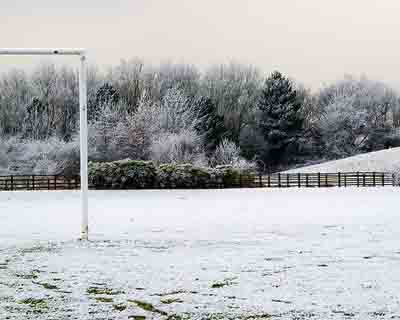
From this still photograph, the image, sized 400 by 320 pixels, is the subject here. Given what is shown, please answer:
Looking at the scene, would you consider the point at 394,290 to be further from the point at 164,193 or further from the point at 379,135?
the point at 379,135

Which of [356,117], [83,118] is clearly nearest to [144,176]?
[83,118]

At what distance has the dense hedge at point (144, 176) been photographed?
34656 millimetres

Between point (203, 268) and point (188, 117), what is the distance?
172 ft

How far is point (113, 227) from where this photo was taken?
51.1 ft

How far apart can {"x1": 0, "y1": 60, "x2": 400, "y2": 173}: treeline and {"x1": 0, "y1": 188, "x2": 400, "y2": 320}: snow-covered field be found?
122ft

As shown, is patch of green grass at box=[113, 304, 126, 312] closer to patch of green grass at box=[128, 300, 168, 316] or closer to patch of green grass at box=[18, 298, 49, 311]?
patch of green grass at box=[128, 300, 168, 316]

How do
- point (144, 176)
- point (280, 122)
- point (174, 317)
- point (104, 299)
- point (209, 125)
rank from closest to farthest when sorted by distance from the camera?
point (174, 317) → point (104, 299) → point (144, 176) → point (209, 125) → point (280, 122)

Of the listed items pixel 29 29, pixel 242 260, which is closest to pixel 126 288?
pixel 242 260

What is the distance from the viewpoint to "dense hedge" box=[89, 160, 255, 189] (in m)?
34.7

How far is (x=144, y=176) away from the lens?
3478 cm

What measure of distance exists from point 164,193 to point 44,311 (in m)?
25.1

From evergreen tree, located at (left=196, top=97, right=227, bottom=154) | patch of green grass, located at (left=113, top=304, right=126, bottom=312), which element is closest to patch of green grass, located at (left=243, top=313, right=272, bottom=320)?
patch of green grass, located at (left=113, top=304, right=126, bottom=312)

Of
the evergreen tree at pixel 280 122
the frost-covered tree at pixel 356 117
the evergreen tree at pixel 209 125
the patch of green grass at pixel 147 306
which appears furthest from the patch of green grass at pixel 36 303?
the frost-covered tree at pixel 356 117

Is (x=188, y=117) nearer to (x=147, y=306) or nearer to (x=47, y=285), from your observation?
(x=47, y=285)
